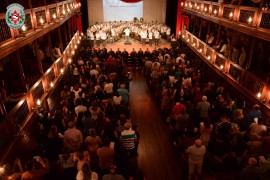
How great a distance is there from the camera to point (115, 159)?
6066 mm

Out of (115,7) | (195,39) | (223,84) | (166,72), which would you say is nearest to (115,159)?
(166,72)

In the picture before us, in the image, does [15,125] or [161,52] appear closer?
[15,125]

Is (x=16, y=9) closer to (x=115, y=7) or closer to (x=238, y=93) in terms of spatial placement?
(x=238, y=93)

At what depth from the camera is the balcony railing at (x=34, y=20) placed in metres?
6.39

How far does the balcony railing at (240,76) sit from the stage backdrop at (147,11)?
12.1 m

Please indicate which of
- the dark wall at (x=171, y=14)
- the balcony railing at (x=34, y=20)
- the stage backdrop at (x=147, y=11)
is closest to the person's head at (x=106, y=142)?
the balcony railing at (x=34, y=20)

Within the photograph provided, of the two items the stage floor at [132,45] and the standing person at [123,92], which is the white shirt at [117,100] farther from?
the stage floor at [132,45]

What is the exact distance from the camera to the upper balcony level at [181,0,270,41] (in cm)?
837

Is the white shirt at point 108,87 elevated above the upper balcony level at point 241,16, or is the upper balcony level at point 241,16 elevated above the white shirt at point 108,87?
the upper balcony level at point 241,16

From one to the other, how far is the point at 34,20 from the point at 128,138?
5.36 m

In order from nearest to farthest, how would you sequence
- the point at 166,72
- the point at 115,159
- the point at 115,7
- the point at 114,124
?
the point at 115,159
the point at 114,124
the point at 166,72
the point at 115,7

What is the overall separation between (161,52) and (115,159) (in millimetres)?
10649

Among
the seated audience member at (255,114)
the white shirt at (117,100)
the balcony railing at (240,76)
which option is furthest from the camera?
the white shirt at (117,100)

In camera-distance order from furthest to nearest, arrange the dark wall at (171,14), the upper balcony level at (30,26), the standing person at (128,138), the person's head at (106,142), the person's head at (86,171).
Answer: the dark wall at (171,14), the standing person at (128,138), the upper balcony level at (30,26), the person's head at (106,142), the person's head at (86,171)
